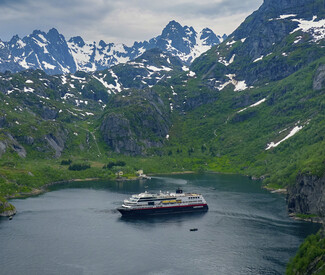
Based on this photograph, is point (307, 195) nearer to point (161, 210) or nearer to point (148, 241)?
Result: point (161, 210)

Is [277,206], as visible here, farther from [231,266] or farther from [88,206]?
[88,206]

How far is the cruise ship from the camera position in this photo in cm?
17225

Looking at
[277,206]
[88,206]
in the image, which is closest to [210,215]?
[277,206]

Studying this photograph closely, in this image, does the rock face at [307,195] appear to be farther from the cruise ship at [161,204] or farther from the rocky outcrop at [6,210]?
the rocky outcrop at [6,210]

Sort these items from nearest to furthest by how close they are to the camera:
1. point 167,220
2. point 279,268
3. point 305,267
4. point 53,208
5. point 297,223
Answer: point 305,267, point 279,268, point 297,223, point 167,220, point 53,208

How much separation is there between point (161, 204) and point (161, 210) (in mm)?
2808

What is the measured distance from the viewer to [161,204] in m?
177

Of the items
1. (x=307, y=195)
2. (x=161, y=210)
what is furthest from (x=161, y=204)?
(x=307, y=195)

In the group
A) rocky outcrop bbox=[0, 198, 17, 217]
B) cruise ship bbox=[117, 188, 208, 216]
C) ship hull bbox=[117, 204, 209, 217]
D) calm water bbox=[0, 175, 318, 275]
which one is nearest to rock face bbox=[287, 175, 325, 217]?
calm water bbox=[0, 175, 318, 275]

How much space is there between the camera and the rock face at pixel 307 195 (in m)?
164

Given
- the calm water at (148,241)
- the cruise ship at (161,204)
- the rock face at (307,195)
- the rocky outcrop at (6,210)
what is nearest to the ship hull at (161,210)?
the cruise ship at (161,204)

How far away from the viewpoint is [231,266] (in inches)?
4500

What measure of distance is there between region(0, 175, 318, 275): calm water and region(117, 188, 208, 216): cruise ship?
6.43m

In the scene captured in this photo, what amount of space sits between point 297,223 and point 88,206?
10001cm
